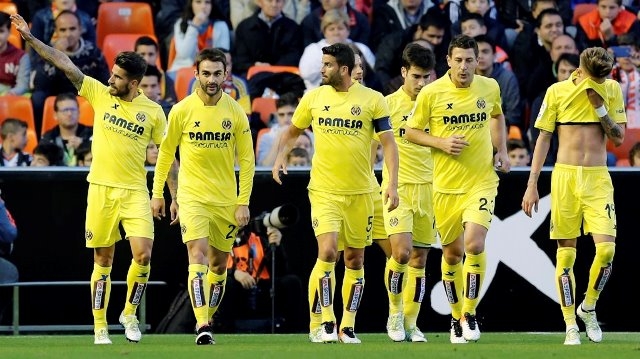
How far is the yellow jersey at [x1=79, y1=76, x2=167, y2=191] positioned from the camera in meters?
14.4

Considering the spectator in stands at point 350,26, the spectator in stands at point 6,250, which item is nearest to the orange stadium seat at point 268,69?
the spectator in stands at point 350,26

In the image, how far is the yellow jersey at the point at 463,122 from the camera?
14438mm

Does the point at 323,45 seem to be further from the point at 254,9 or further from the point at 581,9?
the point at 581,9

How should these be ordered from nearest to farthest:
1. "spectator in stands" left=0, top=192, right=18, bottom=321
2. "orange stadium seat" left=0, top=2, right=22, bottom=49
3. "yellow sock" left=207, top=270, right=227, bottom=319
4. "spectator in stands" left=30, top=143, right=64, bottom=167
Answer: "yellow sock" left=207, top=270, right=227, bottom=319 → "spectator in stands" left=0, top=192, right=18, bottom=321 → "spectator in stands" left=30, top=143, right=64, bottom=167 → "orange stadium seat" left=0, top=2, right=22, bottom=49

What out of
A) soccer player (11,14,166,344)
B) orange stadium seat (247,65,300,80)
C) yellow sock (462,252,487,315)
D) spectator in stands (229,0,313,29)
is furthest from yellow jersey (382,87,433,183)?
spectator in stands (229,0,313,29)

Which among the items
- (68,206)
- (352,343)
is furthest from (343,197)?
(68,206)

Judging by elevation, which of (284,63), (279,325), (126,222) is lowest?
(279,325)

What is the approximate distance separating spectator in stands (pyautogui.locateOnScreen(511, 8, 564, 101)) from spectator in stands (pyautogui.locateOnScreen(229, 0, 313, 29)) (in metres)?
3.02

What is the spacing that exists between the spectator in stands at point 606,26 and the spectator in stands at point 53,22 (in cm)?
672

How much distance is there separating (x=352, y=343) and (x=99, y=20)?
31.4 ft

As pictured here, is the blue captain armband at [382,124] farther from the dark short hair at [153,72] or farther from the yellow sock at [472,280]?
the dark short hair at [153,72]

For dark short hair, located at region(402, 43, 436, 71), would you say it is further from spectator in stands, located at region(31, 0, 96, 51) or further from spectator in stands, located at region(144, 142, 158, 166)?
spectator in stands, located at region(31, 0, 96, 51)

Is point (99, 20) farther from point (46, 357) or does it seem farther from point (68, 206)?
point (46, 357)

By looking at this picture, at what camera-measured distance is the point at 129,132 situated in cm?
1448
